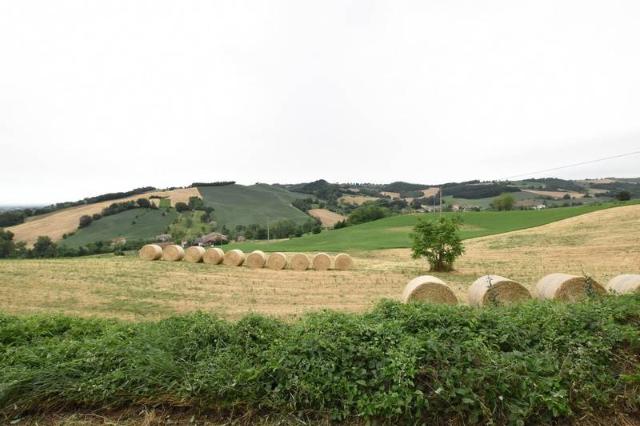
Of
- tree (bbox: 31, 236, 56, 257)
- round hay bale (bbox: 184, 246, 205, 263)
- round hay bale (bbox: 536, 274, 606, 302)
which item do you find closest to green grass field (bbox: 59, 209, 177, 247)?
tree (bbox: 31, 236, 56, 257)

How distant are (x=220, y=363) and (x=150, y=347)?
97 cm

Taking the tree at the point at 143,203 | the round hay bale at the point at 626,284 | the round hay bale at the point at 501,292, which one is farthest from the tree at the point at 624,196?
the tree at the point at 143,203

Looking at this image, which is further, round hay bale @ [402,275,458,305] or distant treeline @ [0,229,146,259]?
distant treeline @ [0,229,146,259]

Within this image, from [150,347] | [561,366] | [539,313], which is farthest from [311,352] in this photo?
[539,313]

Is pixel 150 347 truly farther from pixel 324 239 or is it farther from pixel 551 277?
pixel 324 239

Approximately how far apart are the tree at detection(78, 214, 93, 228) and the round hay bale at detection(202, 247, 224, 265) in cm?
4919

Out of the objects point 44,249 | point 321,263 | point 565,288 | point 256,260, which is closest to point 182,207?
point 44,249

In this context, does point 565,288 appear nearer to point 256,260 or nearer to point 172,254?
point 256,260

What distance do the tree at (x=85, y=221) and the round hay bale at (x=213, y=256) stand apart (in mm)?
49193

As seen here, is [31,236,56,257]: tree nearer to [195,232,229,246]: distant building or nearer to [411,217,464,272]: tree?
[195,232,229,246]: distant building

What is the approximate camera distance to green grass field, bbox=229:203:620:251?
40.1 meters

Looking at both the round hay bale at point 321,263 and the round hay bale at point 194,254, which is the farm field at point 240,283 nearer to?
the round hay bale at point 321,263

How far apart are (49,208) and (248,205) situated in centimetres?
4210

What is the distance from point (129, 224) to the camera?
65.7 meters
